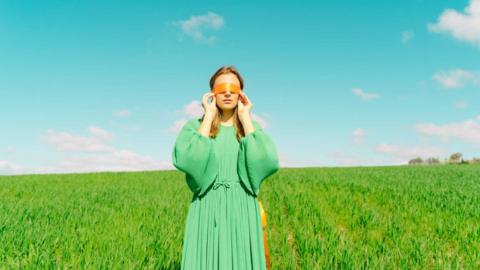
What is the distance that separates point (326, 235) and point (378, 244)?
795mm

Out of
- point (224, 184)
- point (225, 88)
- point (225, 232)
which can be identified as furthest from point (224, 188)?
point (225, 88)

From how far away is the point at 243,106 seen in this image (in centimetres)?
354

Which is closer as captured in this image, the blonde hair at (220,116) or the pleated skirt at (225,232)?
the pleated skirt at (225,232)

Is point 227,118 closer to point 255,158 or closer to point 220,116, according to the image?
point 220,116

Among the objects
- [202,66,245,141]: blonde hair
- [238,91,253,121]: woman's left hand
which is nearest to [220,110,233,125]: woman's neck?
[202,66,245,141]: blonde hair

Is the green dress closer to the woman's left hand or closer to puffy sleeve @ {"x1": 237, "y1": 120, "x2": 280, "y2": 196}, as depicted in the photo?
puffy sleeve @ {"x1": 237, "y1": 120, "x2": 280, "y2": 196}

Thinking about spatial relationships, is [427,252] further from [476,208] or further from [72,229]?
[72,229]

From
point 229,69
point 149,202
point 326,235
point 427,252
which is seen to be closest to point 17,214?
point 149,202

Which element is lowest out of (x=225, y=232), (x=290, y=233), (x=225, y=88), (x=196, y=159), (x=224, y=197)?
(x=290, y=233)

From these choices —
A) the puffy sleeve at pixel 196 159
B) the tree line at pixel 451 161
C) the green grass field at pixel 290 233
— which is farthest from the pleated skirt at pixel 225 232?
the tree line at pixel 451 161

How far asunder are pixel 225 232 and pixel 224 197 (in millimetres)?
274

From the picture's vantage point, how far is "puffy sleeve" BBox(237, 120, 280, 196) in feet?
10.9

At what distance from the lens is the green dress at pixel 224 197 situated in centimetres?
331

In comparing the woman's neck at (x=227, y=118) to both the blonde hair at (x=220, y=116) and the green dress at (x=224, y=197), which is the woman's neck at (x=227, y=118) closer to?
the blonde hair at (x=220, y=116)
